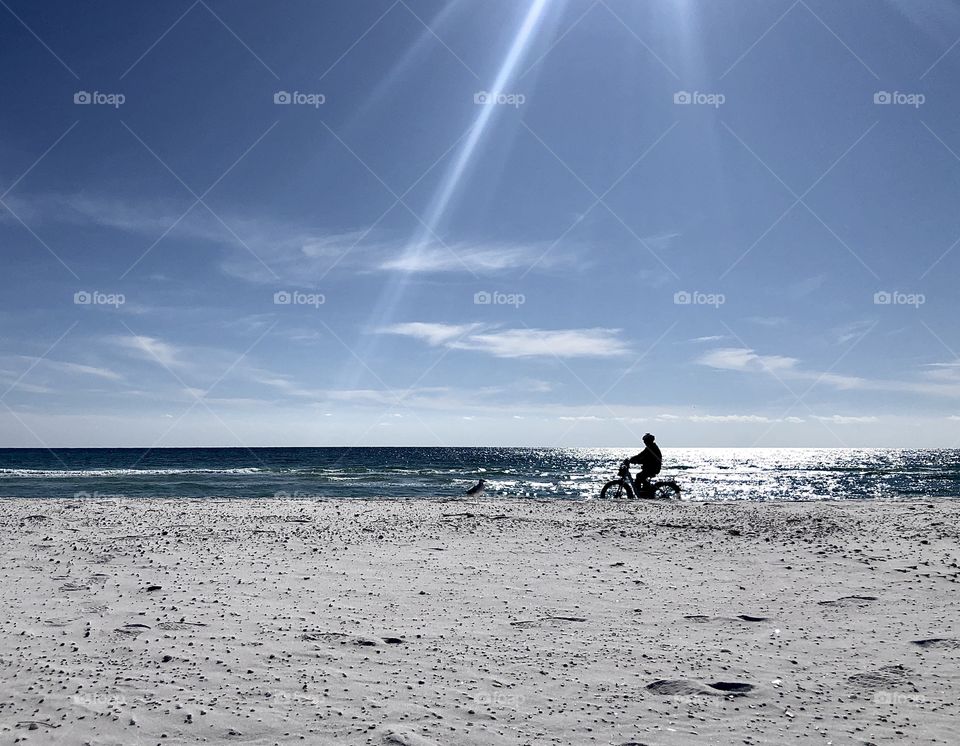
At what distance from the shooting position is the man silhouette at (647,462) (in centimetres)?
1950

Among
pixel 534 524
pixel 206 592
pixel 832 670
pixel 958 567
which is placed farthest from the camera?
pixel 534 524

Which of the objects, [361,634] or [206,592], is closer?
[361,634]

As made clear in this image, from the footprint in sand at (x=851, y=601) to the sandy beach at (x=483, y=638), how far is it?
0.13 ft

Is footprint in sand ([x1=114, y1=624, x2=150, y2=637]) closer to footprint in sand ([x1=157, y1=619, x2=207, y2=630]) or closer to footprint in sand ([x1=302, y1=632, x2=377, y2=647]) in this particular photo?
footprint in sand ([x1=157, y1=619, x2=207, y2=630])

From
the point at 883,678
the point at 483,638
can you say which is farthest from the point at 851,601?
the point at 483,638

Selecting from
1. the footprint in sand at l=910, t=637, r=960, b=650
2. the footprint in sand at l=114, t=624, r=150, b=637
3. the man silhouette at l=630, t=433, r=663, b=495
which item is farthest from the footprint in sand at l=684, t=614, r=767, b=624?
the man silhouette at l=630, t=433, r=663, b=495

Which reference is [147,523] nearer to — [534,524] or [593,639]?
[534,524]

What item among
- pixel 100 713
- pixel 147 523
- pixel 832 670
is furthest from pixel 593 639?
pixel 147 523

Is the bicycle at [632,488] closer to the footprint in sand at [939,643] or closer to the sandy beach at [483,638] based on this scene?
the sandy beach at [483,638]

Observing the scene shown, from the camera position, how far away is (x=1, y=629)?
632 cm

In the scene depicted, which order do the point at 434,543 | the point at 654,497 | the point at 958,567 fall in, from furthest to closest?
the point at 654,497
the point at 434,543
the point at 958,567

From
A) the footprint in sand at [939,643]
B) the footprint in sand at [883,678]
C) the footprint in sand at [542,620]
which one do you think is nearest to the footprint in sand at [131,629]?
the footprint in sand at [542,620]

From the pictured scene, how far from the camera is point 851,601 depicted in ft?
24.5

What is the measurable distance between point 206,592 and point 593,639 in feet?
15.5
